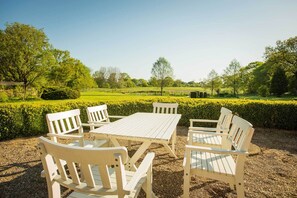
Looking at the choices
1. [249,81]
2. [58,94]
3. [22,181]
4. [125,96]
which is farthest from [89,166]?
[249,81]

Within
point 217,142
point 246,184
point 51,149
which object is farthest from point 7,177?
point 246,184

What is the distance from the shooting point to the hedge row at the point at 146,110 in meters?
5.96

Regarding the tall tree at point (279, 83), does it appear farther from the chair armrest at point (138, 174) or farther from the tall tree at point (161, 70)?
the chair armrest at point (138, 174)

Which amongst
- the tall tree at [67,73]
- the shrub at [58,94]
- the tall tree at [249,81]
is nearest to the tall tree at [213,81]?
the tall tree at [249,81]

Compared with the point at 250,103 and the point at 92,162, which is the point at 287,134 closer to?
the point at 250,103

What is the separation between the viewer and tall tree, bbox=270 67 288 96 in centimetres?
3516

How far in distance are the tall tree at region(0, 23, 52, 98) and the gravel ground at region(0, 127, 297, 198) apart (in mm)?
25029

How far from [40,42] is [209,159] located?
1277 inches

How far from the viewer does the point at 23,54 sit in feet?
80.7

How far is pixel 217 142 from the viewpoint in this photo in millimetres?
3559

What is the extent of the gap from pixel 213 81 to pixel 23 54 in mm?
43413

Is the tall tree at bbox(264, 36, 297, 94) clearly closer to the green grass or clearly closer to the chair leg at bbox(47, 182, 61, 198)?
the green grass

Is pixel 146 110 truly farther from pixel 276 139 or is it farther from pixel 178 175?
pixel 276 139

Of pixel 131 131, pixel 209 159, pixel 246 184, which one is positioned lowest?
pixel 246 184
